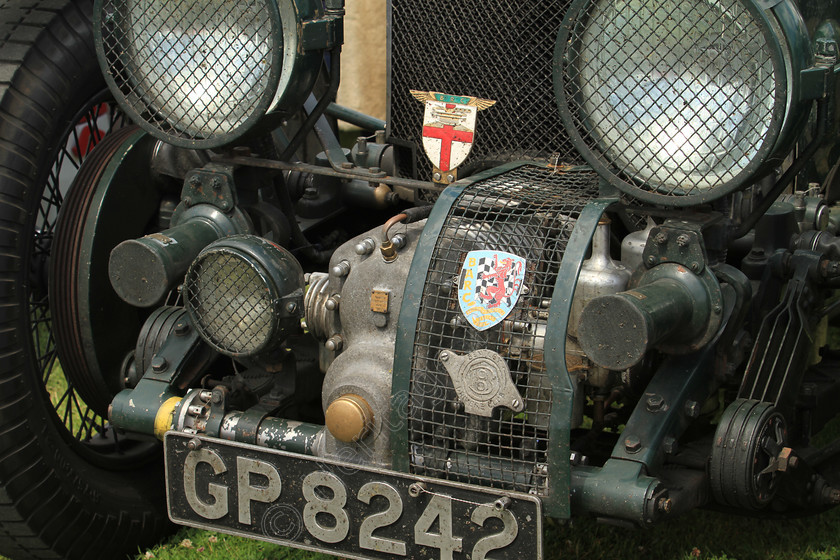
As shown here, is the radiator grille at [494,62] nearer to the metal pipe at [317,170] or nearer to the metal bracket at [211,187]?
the metal pipe at [317,170]

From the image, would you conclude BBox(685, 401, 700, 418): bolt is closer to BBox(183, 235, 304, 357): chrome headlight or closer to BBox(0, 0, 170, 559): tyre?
BBox(183, 235, 304, 357): chrome headlight

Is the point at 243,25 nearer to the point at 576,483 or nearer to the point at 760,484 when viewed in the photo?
the point at 576,483

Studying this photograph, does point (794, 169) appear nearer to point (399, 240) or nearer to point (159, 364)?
point (399, 240)

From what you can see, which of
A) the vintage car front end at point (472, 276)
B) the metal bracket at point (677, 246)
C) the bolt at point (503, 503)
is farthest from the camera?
the metal bracket at point (677, 246)

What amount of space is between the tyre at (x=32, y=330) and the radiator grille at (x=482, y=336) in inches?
45.7

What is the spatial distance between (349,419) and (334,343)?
32cm

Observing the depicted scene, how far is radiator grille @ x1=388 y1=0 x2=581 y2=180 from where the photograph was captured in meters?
3.15

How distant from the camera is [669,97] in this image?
2.60m

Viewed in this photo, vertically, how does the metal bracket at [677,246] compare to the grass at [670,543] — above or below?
above

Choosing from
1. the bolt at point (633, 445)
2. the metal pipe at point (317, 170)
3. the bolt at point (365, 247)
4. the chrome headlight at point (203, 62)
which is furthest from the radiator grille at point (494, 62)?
the bolt at point (633, 445)

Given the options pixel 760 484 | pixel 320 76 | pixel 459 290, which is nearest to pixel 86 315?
pixel 320 76

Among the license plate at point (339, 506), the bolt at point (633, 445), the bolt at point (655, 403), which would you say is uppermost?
the bolt at point (655, 403)

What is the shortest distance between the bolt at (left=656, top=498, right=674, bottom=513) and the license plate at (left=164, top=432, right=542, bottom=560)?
277 millimetres

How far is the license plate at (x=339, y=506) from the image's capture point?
7.75ft
